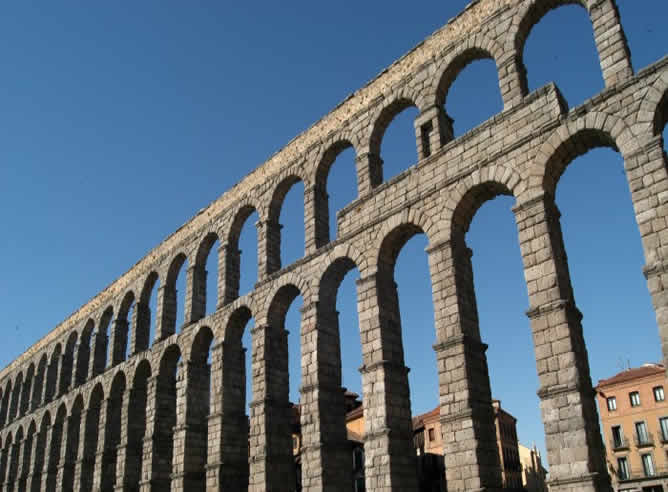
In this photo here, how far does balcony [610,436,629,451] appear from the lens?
40.6 meters

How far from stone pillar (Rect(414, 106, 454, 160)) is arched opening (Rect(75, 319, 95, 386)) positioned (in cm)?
2260

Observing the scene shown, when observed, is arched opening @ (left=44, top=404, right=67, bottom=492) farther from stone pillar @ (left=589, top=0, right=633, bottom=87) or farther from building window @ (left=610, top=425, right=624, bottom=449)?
building window @ (left=610, top=425, right=624, bottom=449)

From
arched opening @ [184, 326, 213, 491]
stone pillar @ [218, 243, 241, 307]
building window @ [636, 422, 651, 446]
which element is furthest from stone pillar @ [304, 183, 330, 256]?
building window @ [636, 422, 651, 446]

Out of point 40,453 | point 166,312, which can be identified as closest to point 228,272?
point 166,312

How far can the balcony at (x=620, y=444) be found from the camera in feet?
133

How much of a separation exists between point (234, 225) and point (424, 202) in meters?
9.89

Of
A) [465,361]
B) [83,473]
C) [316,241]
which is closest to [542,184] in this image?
[465,361]

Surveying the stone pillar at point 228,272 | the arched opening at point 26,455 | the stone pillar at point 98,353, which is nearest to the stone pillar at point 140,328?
the stone pillar at point 98,353

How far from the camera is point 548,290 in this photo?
13766 millimetres

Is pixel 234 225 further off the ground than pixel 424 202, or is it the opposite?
pixel 234 225

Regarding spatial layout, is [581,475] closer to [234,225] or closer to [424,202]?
[424,202]

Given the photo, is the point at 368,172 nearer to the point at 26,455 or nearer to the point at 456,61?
the point at 456,61

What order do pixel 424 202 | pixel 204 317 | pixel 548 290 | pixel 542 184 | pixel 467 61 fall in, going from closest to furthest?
1. pixel 548 290
2. pixel 542 184
3. pixel 424 202
4. pixel 467 61
5. pixel 204 317

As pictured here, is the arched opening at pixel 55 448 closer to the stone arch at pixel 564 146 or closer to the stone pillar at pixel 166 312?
the stone pillar at pixel 166 312
